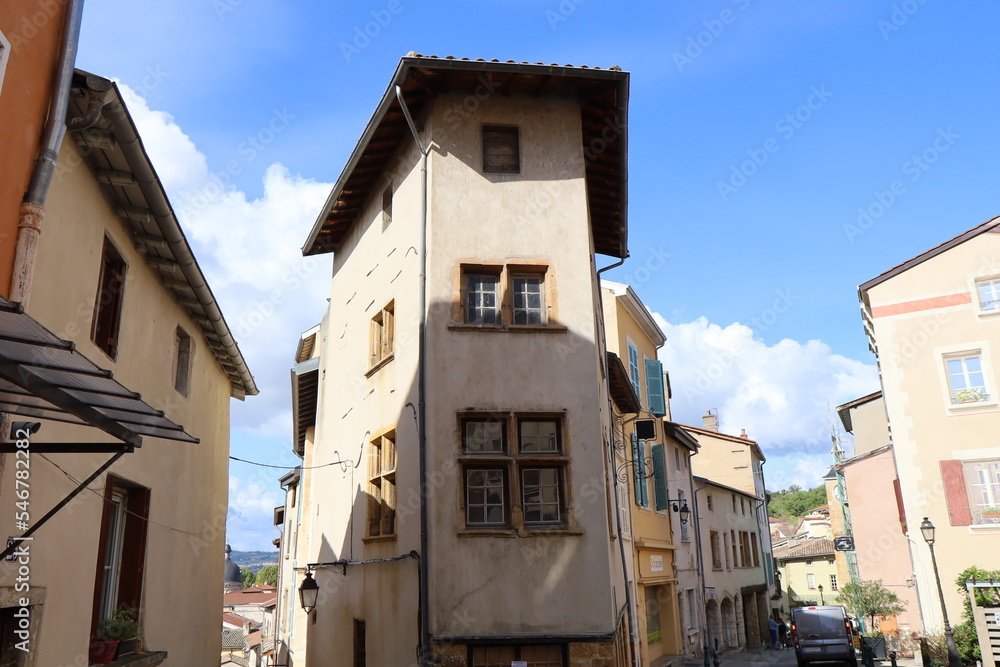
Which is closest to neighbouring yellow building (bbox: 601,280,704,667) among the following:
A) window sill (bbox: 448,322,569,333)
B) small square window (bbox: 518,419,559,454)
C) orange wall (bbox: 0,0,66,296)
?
window sill (bbox: 448,322,569,333)

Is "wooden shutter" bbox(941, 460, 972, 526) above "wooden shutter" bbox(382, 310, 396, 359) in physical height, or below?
below

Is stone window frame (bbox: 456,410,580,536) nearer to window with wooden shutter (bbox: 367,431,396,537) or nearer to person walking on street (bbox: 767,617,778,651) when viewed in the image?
window with wooden shutter (bbox: 367,431,396,537)

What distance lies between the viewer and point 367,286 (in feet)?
47.2

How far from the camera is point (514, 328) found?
11.5 metres

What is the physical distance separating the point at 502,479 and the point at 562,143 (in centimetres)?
545

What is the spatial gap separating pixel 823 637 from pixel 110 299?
67.9 feet

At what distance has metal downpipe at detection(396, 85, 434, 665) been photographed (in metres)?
10.0

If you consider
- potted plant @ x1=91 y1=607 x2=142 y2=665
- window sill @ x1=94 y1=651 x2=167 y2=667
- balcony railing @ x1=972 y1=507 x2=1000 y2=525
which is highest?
balcony railing @ x1=972 y1=507 x2=1000 y2=525

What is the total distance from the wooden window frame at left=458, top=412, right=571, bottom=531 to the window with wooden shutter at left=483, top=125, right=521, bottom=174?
3995 millimetres

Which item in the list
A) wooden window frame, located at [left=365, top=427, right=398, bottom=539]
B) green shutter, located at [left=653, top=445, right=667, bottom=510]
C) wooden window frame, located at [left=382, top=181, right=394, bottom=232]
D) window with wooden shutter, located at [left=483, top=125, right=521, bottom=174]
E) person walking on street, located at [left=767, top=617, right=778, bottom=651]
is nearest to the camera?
wooden window frame, located at [left=365, top=427, right=398, bottom=539]

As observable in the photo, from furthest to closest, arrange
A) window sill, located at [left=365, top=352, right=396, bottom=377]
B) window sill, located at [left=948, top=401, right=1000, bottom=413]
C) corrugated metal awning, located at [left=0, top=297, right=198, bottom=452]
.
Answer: window sill, located at [left=948, top=401, right=1000, bottom=413], window sill, located at [left=365, top=352, right=396, bottom=377], corrugated metal awning, located at [left=0, top=297, right=198, bottom=452]

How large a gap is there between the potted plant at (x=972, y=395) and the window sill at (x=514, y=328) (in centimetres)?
1501

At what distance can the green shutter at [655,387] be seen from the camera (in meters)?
21.8

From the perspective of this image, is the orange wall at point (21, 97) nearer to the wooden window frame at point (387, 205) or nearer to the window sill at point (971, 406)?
the wooden window frame at point (387, 205)
